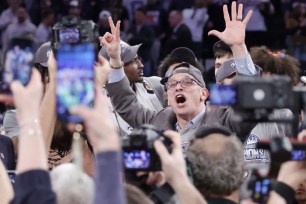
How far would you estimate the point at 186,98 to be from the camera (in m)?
5.60

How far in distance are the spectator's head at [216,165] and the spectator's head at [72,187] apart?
47 centimetres

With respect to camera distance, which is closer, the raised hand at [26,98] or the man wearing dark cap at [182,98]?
the raised hand at [26,98]

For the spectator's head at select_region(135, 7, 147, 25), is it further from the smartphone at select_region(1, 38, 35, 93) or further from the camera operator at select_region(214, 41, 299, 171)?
the smartphone at select_region(1, 38, 35, 93)

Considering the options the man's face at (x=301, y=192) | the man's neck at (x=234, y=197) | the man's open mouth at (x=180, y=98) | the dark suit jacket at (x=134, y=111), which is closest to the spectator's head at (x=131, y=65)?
the dark suit jacket at (x=134, y=111)

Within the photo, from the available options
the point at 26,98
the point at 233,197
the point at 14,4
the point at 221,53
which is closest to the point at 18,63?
the point at 26,98

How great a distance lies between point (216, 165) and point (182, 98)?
2.02 m

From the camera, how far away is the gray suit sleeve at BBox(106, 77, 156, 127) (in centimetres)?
573

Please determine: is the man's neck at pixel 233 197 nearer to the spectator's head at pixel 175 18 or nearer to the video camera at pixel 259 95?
the video camera at pixel 259 95

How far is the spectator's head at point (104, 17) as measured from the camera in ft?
46.6

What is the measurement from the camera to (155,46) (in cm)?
1411

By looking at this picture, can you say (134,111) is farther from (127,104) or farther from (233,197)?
(233,197)

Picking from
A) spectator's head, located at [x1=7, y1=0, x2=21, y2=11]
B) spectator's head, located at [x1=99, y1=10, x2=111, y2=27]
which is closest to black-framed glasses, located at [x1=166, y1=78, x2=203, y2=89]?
spectator's head, located at [x1=99, y1=10, x2=111, y2=27]

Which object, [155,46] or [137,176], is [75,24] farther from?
[155,46]

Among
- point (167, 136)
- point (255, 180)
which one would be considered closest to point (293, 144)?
point (255, 180)
